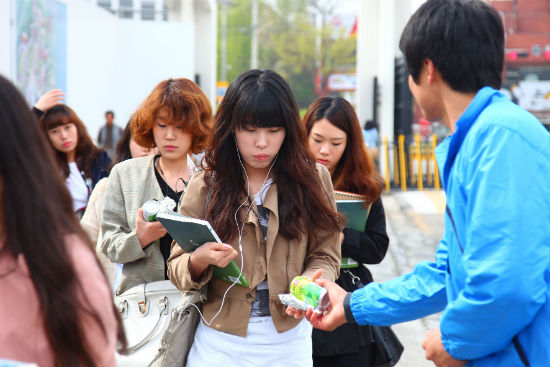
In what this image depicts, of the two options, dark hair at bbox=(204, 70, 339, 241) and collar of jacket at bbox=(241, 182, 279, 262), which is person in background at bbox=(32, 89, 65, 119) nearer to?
dark hair at bbox=(204, 70, 339, 241)

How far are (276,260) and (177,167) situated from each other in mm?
963

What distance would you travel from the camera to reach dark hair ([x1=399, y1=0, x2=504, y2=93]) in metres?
1.73

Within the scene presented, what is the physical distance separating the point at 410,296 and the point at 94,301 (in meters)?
1.03

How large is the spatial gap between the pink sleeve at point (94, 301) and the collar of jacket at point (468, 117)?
0.92 m

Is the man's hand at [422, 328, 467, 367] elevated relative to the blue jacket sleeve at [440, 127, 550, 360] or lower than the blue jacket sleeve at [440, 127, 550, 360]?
lower

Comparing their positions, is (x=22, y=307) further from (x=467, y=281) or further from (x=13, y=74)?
(x=13, y=74)

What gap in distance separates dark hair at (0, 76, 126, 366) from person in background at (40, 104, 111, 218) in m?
3.37

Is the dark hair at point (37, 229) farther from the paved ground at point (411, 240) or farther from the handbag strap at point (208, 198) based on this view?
the paved ground at point (411, 240)

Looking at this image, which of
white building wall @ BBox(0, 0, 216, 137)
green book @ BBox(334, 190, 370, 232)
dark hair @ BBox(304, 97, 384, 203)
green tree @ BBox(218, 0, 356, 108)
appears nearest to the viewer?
green book @ BBox(334, 190, 370, 232)

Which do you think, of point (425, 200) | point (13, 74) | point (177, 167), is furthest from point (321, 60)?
point (177, 167)

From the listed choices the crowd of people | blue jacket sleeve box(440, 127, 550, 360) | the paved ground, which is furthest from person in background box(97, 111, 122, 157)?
blue jacket sleeve box(440, 127, 550, 360)

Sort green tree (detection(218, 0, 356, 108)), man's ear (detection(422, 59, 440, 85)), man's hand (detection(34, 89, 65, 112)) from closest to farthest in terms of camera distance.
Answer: man's ear (detection(422, 59, 440, 85)) → man's hand (detection(34, 89, 65, 112)) → green tree (detection(218, 0, 356, 108))

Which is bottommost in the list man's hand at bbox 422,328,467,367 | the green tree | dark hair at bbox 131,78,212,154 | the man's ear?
man's hand at bbox 422,328,467,367

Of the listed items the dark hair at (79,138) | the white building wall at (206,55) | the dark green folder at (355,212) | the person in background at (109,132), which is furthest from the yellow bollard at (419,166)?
the dark green folder at (355,212)
